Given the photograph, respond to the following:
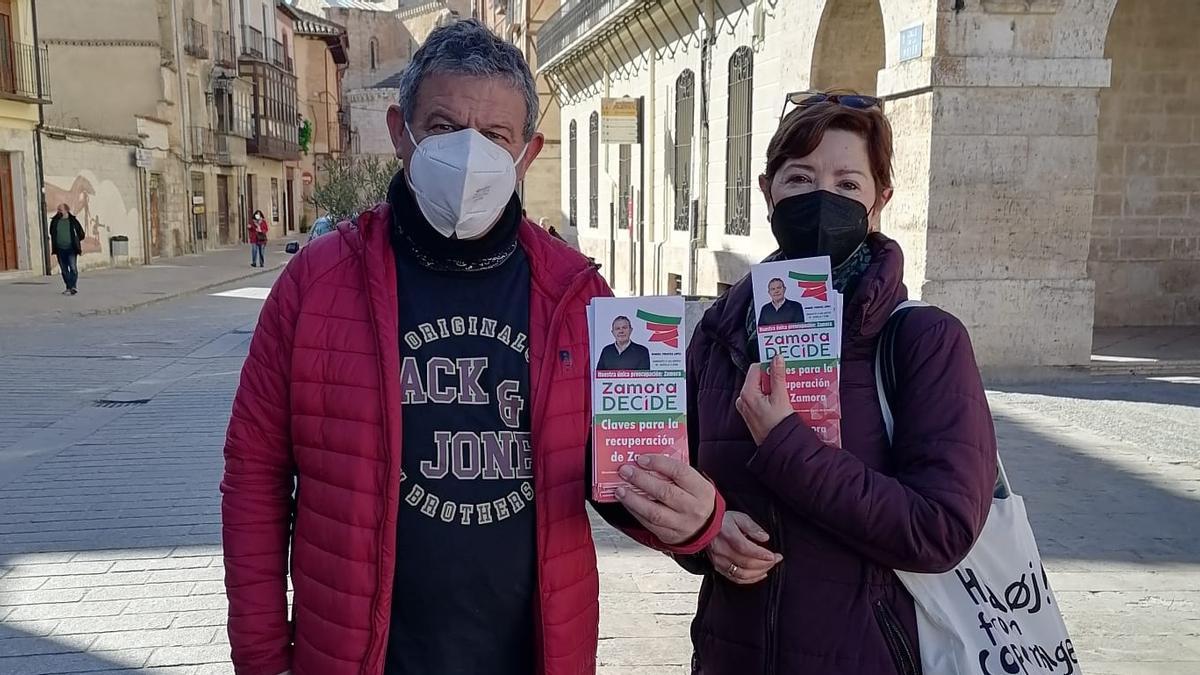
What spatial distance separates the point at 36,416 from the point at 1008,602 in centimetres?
865

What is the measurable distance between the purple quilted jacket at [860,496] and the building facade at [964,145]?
24.9 ft

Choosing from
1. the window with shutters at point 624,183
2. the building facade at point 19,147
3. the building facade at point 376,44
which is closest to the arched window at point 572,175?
the window with shutters at point 624,183

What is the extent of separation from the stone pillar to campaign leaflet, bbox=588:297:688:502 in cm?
794

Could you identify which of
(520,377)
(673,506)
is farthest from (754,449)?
(520,377)

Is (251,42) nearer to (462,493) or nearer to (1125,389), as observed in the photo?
(1125,389)

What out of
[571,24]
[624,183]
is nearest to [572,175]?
[571,24]

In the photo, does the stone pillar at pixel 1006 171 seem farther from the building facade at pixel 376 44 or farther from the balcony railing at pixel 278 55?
the building facade at pixel 376 44

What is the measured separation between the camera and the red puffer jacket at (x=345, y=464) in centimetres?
179

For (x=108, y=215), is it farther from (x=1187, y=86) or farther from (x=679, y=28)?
(x=1187, y=86)

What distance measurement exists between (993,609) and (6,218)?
25.3 metres

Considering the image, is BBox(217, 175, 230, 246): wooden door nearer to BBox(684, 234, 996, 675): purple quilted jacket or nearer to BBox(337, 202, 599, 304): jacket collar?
BBox(337, 202, 599, 304): jacket collar

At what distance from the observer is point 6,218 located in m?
21.8

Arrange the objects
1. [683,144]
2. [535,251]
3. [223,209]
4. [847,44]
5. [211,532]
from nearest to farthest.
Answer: [535,251] < [211,532] < [847,44] < [683,144] < [223,209]

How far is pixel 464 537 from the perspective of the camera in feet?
5.96
